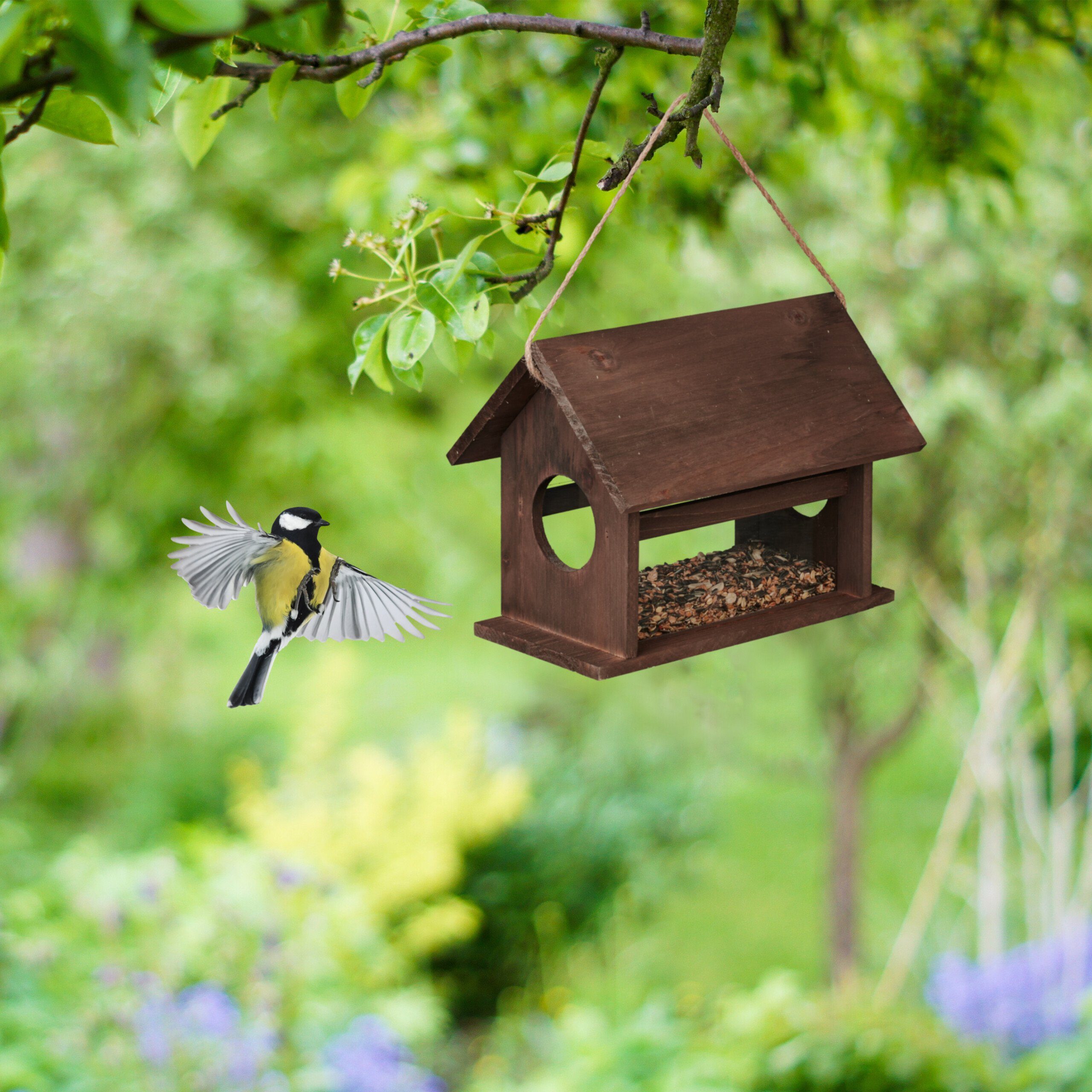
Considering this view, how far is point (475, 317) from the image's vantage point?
4.62 ft

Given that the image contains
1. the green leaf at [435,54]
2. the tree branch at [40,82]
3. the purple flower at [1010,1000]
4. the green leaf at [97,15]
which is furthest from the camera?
the purple flower at [1010,1000]

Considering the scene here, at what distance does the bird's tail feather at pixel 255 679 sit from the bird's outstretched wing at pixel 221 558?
62 millimetres

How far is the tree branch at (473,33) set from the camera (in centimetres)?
134

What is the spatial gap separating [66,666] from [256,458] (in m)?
2.07

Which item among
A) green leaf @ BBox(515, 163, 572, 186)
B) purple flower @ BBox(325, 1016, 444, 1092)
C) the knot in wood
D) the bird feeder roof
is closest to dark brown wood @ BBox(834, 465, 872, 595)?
the bird feeder roof

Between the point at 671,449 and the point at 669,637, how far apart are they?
27 centimetres

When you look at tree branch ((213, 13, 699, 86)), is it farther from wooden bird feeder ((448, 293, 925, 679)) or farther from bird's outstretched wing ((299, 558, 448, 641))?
bird's outstretched wing ((299, 558, 448, 641))

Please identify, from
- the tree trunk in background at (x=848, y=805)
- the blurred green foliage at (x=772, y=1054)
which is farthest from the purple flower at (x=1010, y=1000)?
the tree trunk in background at (x=848, y=805)

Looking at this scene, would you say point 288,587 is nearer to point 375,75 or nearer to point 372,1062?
point 375,75

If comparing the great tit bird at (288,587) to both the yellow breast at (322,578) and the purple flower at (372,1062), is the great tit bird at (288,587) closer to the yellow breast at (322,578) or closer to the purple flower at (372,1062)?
the yellow breast at (322,578)

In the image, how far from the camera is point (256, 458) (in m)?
5.26

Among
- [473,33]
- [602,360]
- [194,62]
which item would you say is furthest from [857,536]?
[194,62]

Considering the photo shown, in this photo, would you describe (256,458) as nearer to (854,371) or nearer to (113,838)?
(113,838)

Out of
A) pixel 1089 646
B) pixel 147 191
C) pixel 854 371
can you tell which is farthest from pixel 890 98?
pixel 1089 646
